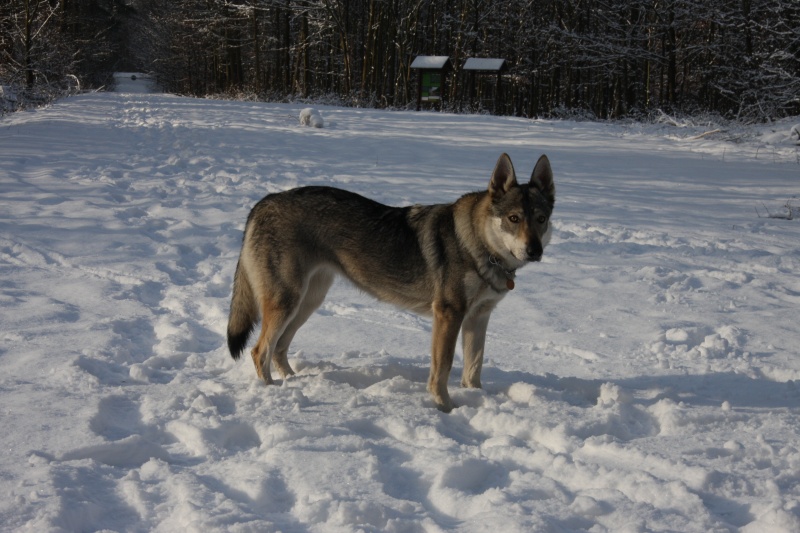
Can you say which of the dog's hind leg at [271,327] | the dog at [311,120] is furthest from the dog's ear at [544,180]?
the dog at [311,120]

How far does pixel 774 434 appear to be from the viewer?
3.69 meters

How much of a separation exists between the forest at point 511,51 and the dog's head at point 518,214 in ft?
50.3

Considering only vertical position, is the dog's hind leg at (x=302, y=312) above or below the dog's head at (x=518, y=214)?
below

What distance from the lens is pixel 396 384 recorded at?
4.59 meters

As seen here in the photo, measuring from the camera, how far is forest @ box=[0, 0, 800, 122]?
25422mm

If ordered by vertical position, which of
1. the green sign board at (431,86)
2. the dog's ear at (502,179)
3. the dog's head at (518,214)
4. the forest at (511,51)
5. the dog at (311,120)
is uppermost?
the forest at (511,51)

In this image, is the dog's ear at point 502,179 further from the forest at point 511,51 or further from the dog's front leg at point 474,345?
the forest at point 511,51

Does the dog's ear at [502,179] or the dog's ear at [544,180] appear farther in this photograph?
the dog's ear at [544,180]

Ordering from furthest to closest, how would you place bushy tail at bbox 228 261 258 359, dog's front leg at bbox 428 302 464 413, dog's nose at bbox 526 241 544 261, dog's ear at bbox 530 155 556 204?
bushy tail at bbox 228 261 258 359
dog's ear at bbox 530 155 556 204
dog's front leg at bbox 428 302 464 413
dog's nose at bbox 526 241 544 261

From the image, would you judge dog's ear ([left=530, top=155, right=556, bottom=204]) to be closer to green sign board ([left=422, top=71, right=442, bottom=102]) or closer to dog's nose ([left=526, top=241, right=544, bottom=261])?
dog's nose ([left=526, top=241, right=544, bottom=261])

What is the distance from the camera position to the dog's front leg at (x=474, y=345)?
4695mm

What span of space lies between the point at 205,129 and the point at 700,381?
15637 mm

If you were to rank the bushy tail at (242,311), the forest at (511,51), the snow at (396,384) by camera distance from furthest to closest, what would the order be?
the forest at (511,51)
the bushy tail at (242,311)
the snow at (396,384)

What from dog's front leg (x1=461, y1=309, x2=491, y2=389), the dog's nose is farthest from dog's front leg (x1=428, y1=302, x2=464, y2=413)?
the dog's nose
